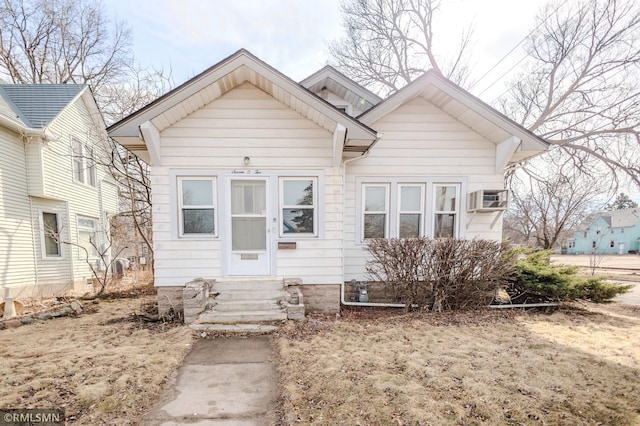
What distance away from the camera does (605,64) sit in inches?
385

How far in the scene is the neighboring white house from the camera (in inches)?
309

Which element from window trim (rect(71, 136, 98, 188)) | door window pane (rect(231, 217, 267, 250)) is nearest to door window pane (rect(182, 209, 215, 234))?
door window pane (rect(231, 217, 267, 250))

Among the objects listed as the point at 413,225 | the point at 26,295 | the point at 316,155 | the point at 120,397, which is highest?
the point at 316,155

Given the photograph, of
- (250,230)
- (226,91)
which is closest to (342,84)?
(226,91)

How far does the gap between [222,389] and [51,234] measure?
32.9 ft

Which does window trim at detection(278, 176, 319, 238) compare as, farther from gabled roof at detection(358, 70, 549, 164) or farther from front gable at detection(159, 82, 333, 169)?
gabled roof at detection(358, 70, 549, 164)

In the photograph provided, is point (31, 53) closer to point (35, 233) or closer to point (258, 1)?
point (35, 233)

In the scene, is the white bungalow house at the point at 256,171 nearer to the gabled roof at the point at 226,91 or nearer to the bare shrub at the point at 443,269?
the gabled roof at the point at 226,91

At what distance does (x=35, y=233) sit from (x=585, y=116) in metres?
20.2

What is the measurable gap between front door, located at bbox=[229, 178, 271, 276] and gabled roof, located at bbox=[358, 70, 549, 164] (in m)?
2.83

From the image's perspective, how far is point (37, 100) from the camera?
9.28 meters

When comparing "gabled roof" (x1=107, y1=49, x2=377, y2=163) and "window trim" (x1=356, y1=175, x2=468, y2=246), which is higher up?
"gabled roof" (x1=107, y1=49, x2=377, y2=163)

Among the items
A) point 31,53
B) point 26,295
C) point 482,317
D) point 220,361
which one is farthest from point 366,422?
point 31,53

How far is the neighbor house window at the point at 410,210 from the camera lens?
6.21m
